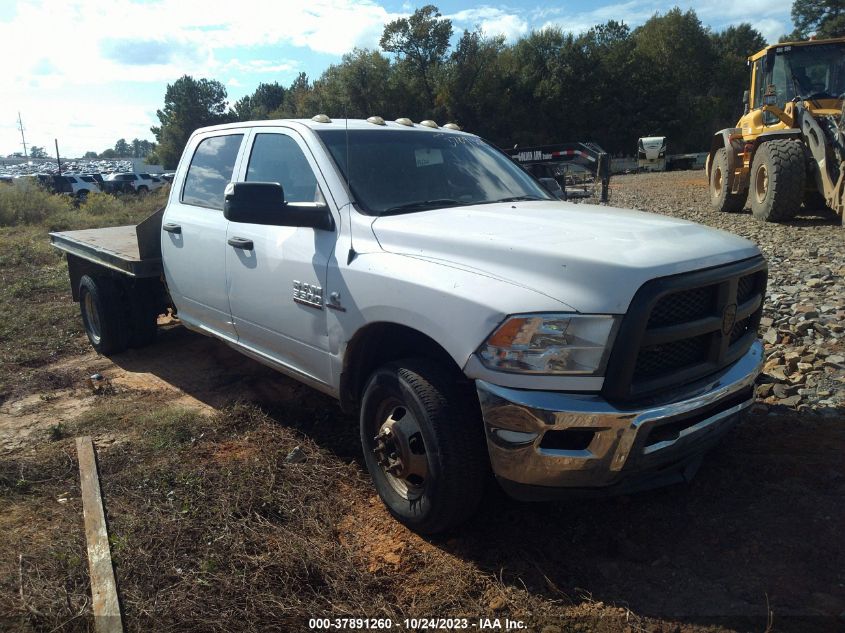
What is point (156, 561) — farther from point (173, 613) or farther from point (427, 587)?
point (427, 587)

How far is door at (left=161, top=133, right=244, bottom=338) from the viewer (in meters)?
4.37

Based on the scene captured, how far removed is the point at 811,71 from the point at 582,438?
11.5 m

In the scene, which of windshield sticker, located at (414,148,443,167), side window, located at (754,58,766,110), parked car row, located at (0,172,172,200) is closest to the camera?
windshield sticker, located at (414,148,443,167)

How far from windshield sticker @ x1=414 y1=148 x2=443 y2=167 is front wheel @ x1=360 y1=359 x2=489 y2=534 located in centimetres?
142

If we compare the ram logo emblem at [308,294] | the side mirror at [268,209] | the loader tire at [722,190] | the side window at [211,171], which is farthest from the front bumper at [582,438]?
the loader tire at [722,190]

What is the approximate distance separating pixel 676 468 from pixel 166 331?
5.86 m

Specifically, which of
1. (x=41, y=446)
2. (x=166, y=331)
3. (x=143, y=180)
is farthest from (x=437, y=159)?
(x=143, y=180)

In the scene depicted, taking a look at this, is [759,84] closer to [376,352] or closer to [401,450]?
[376,352]

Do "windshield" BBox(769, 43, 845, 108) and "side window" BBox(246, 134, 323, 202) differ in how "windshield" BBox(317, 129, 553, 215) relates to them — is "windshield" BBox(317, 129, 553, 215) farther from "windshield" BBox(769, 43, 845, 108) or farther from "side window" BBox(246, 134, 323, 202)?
"windshield" BBox(769, 43, 845, 108)

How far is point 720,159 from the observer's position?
13352mm

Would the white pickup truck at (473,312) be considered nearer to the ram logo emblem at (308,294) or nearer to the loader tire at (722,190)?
the ram logo emblem at (308,294)

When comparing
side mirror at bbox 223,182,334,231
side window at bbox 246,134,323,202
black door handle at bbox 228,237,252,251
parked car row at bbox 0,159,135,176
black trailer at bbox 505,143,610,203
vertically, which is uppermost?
parked car row at bbox 0,159,135,176

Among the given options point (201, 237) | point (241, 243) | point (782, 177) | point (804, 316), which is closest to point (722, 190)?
point (782, 177)

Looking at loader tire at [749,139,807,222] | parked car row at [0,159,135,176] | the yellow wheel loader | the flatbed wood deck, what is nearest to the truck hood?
the flatbed wood deck
